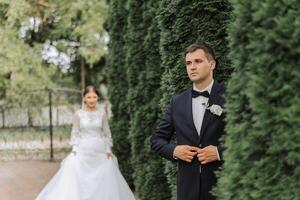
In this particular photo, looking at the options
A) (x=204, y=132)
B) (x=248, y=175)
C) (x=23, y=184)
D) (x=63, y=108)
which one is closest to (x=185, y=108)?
(x=204, y=132)

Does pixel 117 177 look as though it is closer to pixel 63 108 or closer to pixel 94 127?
pixel 94 127

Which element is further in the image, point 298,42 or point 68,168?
point 68,168

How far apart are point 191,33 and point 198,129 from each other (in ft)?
6.55

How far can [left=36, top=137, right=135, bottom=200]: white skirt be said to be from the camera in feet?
30.2

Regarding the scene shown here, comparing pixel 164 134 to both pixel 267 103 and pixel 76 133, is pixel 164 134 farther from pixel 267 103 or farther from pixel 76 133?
pixel 76 133

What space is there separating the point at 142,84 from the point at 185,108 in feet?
17.3

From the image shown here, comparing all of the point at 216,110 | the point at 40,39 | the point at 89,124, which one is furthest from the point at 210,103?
the point at 40,39

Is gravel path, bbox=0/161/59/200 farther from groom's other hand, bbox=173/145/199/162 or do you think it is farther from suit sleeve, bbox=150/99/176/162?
groom's other hand, bbox=173/145/199/162

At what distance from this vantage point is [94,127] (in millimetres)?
10336

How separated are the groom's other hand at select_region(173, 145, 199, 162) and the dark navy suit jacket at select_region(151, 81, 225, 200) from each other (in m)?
0.06

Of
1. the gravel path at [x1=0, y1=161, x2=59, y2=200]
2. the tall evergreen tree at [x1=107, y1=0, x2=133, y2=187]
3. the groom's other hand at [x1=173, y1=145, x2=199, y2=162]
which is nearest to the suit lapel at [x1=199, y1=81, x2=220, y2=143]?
the groom's other hand at [x1=173, y1=145, x2=199, y2=162]

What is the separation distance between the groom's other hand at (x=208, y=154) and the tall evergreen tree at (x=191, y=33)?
5.44 ft

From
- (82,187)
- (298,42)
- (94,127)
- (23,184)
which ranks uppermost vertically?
(298,42)

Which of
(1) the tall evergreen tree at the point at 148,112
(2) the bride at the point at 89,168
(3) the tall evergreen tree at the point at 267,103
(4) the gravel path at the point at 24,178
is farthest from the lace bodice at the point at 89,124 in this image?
(3) the tall evergreen tree at the point at 267,103
